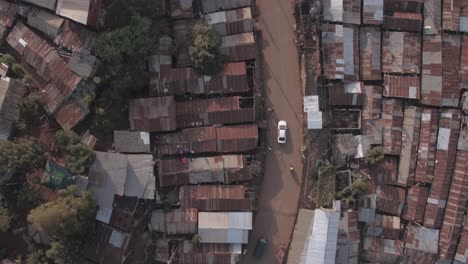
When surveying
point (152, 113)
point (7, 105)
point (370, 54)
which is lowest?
point (152, 113)

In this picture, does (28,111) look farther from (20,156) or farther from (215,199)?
(215,199)

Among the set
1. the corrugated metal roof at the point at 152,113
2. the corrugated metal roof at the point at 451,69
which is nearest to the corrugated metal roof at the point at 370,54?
the corrugated metal roof at the point at 451,69

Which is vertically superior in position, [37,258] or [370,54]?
[370,54]

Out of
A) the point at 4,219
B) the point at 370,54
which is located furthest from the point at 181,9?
the point at 4,219

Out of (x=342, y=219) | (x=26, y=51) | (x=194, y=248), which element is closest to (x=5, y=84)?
(x=26, y=51)

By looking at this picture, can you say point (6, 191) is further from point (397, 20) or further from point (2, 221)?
point (397, 20)

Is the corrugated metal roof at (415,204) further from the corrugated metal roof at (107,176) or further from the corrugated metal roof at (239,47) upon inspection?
the corrugated metal roof at (107,176)

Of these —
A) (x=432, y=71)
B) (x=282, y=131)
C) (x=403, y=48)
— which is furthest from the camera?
(x=403, y=48)
